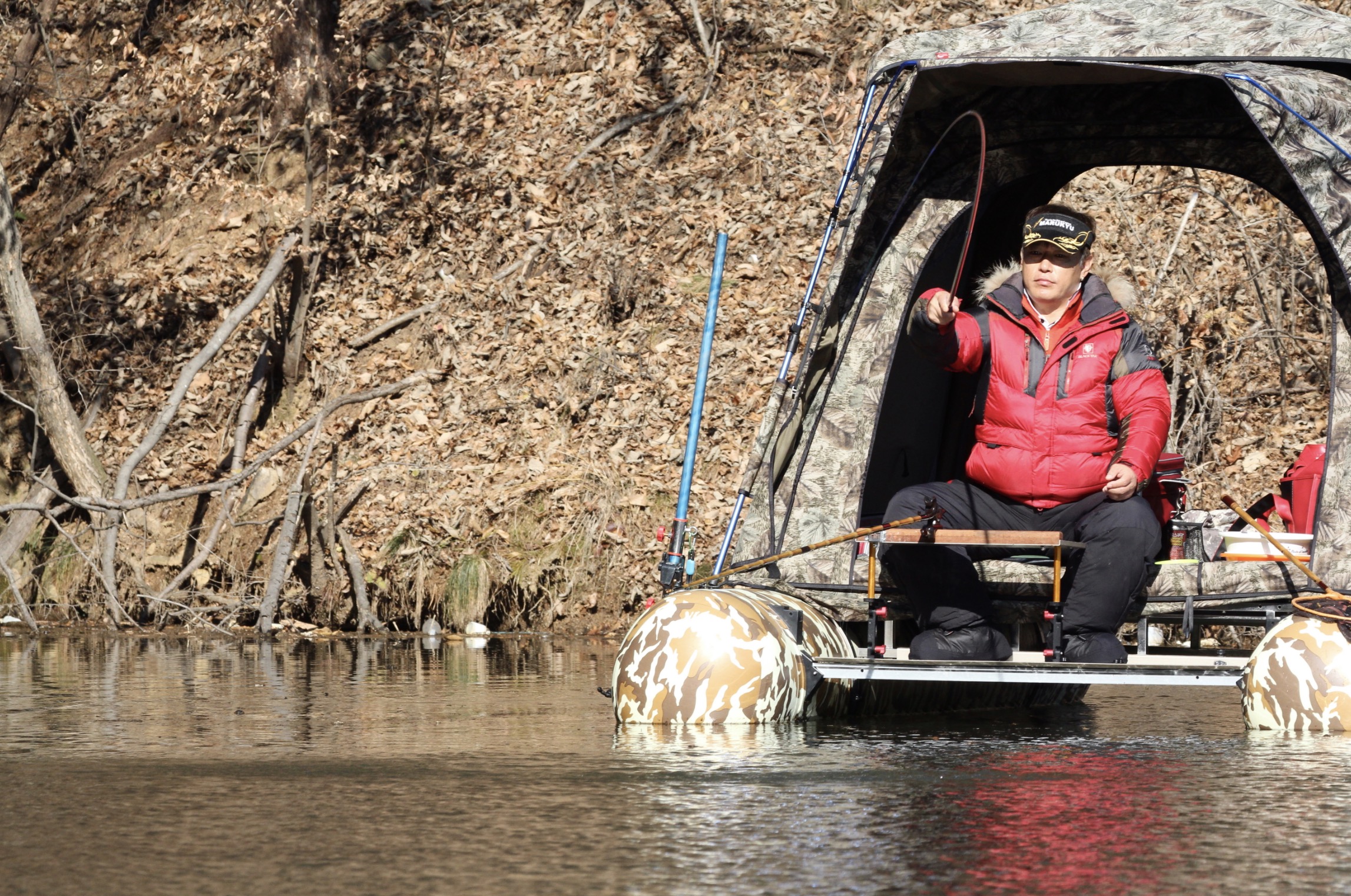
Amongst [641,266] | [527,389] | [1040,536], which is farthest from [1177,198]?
[1040,536]

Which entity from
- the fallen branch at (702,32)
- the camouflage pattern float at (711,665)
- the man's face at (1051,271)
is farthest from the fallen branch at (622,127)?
the camouflage pattern float at (711,665)

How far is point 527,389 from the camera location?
1502cm

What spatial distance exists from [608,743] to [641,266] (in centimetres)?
964

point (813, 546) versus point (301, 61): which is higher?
point (301, 61)

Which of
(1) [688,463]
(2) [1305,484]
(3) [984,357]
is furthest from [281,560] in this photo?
(2) [1305,484]

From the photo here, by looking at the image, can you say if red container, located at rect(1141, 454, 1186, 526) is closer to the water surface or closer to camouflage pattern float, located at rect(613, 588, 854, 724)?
the water surface

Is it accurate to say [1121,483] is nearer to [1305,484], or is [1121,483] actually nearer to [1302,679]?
[1302,679]

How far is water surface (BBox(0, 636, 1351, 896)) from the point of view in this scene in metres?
4.20

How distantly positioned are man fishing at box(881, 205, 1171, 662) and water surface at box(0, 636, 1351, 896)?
20.1 inches

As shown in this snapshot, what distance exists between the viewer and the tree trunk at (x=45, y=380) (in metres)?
14.0

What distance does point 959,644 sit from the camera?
744 centimetres

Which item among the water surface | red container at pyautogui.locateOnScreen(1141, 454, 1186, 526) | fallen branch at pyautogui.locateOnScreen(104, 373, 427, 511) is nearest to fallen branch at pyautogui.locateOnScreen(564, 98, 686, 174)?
fallen branch at pyautogui.locateOnScreen(104, 373, 427, 511)

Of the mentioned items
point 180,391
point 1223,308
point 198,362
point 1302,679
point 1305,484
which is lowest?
point 1302,679

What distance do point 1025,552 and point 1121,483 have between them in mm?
677
